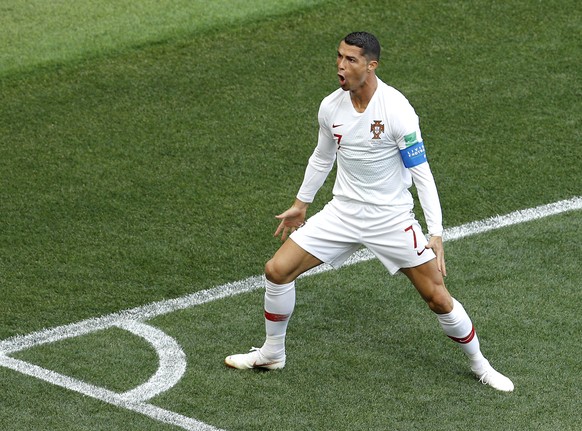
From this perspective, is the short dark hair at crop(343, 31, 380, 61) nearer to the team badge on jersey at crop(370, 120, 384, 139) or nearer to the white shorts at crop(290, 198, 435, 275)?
the team badge on jersey at crop(370, 120, 384, 139)

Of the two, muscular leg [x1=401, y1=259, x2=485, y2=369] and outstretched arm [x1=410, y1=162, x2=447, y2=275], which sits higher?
outstretched arm [x1=410, y1=162, x2=447, y2=275]

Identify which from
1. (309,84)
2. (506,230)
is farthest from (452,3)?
(506,230)

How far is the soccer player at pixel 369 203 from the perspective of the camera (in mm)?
6859

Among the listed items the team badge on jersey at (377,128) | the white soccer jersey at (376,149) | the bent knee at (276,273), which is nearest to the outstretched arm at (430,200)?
the white soccer jersey at (376,149)

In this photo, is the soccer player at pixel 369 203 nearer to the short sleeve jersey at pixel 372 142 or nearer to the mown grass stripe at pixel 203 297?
the short sleeve jersey at pixel 372 142

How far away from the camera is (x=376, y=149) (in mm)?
6949

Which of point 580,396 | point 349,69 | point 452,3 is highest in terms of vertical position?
point 349,69

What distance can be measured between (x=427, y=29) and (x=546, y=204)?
3.41 m

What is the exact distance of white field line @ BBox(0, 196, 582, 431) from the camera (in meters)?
7.07

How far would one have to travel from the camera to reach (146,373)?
7.42 meters

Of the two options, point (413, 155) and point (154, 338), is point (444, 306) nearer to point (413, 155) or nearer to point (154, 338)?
point (413, 155)

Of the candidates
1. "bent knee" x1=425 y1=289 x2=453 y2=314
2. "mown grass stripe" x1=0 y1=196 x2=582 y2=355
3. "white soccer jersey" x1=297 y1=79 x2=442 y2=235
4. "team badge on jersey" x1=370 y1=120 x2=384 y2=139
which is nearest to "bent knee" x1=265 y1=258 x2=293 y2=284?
"white soccer jersey" x1=297 y1=79 x2=442 y2=235

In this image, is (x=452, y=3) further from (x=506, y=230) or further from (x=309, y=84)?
(x=506, y=230)

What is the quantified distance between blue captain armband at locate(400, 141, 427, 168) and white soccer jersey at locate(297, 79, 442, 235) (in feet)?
0.07
